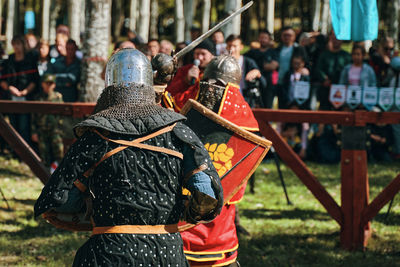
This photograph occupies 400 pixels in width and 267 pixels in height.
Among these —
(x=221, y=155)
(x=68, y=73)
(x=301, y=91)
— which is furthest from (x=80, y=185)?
(x=301, y=91)

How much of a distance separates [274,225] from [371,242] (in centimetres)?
117

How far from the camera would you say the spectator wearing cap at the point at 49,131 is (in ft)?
32.3

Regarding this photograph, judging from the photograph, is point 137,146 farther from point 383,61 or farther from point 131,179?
point 383,61

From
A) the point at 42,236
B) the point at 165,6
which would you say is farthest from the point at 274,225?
the point at 165,6

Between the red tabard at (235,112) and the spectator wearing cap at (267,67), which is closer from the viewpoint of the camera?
the red tabard at (235,112)

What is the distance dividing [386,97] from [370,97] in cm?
23

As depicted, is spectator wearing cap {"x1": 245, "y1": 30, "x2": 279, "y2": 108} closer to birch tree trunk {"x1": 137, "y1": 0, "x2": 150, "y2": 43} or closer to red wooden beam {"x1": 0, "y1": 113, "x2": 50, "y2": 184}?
red wooden beam {"x1": 0, "y1": 113, "x2": 50, "y2": 184}

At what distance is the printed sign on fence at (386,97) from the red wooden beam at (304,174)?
11.0ft

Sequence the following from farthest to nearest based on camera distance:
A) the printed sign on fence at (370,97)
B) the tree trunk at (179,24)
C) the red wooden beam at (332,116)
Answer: the tree trunk at (179,24)
the printed sign on fence at (370,97)
the red wooden beam at (332,116)

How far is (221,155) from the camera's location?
15.0ft

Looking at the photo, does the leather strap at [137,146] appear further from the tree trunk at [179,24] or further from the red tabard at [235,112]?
the tree trunk at [179,24]

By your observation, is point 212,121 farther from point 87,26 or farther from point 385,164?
point 385,164

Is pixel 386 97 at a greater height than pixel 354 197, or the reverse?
pixel 386 97

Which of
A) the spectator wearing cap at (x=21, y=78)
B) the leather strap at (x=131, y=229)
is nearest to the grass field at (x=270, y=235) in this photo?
the spectator wearing cap at (x=21, y=78)
